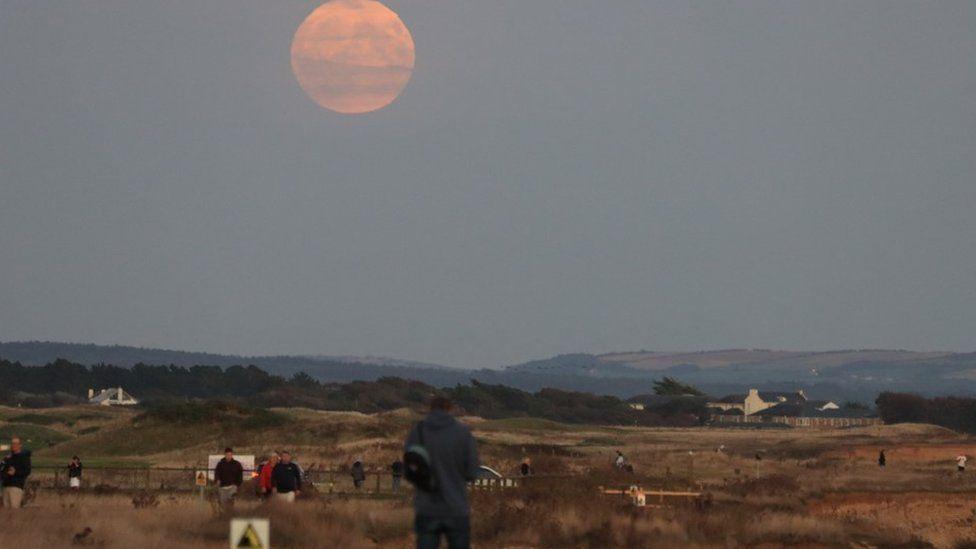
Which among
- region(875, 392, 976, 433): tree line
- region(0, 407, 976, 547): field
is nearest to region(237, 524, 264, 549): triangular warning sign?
region(0, 407, 976, 547): field

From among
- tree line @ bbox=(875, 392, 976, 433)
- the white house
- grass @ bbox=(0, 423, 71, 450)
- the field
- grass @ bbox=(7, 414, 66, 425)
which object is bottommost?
the field

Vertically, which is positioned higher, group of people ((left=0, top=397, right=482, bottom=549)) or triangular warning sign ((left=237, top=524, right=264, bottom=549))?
group of people ((left=0, top=397, right=482, bottom=549))

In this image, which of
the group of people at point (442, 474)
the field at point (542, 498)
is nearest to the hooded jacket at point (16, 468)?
the field at point (542, 498)

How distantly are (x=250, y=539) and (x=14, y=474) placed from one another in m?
17.1

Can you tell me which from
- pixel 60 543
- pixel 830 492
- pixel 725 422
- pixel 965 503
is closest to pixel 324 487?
pixel 830 492

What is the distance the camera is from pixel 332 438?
91688 mm

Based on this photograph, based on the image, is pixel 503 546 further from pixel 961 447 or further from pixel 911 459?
pixel 961 447

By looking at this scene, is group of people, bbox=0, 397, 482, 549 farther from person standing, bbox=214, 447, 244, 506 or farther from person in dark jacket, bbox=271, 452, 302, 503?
person standing, bbox=214, 447, 244, 506

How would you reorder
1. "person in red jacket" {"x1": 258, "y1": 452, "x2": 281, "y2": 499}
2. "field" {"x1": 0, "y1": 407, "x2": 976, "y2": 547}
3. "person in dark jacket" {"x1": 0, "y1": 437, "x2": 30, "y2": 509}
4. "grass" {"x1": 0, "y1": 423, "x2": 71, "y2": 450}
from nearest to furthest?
"field" {"x1": 0, "y1": 407, "x2": 976, "y2": 547} < "person in dark jacket" {"x1": 0, "y1": 437, "x2": 30, "y2": 509} < "person in red jacket" {"x1": 258, "y1": 452, "x2": 281, "y2": 499} < "grass" {"x1": 0, "y1": 423, "x2": 71, "y2": 450}

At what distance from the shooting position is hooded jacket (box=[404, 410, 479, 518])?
1672 cm

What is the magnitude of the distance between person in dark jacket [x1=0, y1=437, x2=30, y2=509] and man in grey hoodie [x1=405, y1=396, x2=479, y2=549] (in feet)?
54.2

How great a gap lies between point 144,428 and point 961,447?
4656cm

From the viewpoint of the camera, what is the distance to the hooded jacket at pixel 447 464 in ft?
54.9

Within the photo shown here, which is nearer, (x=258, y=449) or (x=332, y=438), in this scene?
(x=258, y=449)
